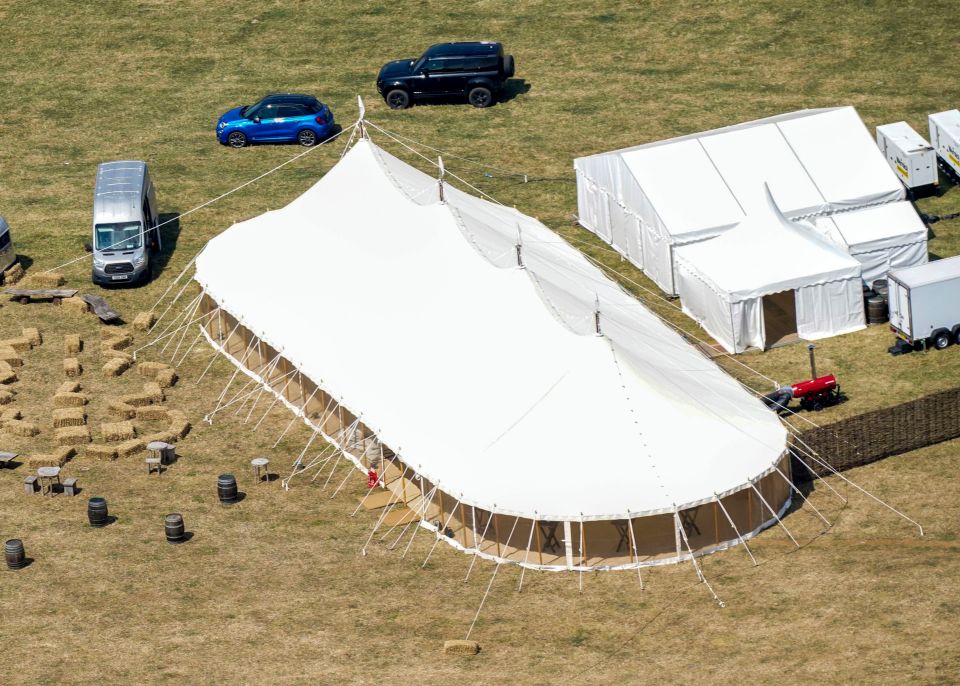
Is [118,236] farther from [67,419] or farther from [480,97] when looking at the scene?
Result: [480,97]

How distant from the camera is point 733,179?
137 ft

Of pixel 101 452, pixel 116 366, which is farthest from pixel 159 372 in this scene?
pixel 101 452

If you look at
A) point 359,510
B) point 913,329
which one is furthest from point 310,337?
point 913,329

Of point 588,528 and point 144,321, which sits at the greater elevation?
point 144,321

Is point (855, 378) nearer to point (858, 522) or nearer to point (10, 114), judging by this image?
point (858, 522)

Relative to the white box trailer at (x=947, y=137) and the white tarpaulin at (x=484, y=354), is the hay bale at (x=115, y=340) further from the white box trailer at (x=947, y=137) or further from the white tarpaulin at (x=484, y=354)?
the white box trailer at (x=947, y=137)

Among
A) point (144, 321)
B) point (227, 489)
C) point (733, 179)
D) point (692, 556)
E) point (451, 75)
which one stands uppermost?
point (451, 75)

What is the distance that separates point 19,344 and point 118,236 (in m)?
4.46

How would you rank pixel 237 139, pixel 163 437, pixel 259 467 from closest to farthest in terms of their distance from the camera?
pixel 259 467
pixel 163 437
pixel 237 139

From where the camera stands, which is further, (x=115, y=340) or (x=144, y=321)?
(x=144, y=321)

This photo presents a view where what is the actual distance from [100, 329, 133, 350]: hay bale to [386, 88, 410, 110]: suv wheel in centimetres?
1447

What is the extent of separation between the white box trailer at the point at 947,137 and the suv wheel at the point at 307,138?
17.9m

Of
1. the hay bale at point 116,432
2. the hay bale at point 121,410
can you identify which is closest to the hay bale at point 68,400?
the hay bale at point 121,410

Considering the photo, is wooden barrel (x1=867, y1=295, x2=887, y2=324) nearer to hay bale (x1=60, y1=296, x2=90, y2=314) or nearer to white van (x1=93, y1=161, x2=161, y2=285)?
white van (x1=93, y1=161, x2=161, y2=285)
